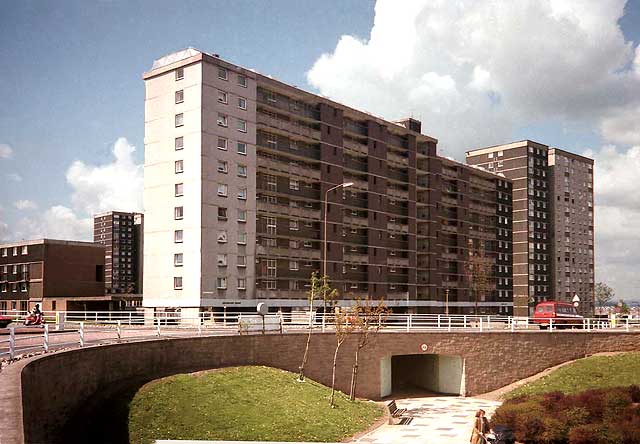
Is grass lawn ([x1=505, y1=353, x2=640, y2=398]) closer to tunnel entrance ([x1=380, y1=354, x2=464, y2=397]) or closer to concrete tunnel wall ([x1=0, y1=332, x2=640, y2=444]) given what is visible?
concrete tunnel wall ([x1=0, y1=332, x2=640, y2=444])

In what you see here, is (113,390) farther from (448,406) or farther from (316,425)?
(448,406)

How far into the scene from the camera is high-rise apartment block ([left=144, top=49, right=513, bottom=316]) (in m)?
68.4

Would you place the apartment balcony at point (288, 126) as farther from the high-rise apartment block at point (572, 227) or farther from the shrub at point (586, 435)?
the high-rise apartment block at point (572, 227)

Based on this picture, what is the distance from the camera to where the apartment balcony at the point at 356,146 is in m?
85.5

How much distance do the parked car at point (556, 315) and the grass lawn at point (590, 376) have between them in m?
6.09

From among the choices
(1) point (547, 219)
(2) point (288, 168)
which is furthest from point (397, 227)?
(1) point (547, 219)

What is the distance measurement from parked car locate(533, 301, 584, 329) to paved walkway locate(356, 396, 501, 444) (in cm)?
1250

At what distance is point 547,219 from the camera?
457 feet

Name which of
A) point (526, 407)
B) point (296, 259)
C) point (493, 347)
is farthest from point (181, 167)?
point (526, 407)

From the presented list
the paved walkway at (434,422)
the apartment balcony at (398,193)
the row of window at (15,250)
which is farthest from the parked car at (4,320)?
the apartment balcony at (398,193)

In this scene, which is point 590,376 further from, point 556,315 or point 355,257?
point 355,257

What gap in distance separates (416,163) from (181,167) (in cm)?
3977

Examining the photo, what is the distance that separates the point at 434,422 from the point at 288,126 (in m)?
45.8

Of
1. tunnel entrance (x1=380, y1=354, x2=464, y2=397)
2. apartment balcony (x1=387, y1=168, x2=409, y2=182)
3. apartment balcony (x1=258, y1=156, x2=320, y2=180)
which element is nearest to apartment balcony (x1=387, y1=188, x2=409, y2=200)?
apartment balcony (x1=387, y1=168, x2=409, y2=182)
